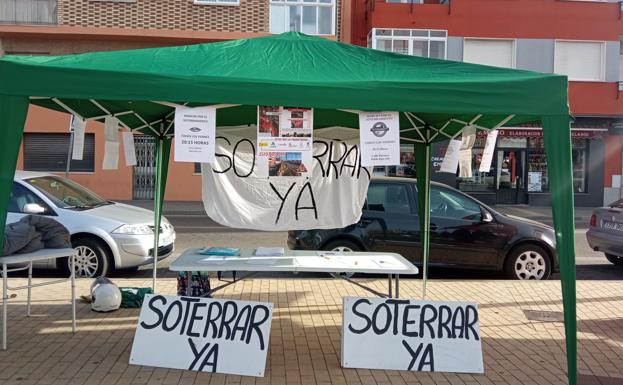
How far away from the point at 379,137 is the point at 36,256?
3.09m

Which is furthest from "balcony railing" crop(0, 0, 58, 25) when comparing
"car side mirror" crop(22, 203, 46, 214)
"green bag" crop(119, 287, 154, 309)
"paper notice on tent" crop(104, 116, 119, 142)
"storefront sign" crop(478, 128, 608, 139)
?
"paper notice on tent" crop(104, 116, 119, 142)

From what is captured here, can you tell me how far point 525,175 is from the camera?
24.3 meters

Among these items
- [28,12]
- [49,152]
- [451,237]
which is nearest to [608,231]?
[451,237]

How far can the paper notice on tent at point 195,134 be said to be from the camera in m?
Answer: 4.43

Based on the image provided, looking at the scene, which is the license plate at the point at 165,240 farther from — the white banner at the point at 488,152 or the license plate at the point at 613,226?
the license plate at the point at 613,226

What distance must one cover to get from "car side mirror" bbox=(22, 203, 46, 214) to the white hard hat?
2715mm

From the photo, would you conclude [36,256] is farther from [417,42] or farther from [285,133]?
[417,42]

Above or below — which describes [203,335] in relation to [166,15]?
below

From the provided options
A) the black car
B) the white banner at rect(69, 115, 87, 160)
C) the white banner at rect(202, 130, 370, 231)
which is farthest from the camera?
the black car

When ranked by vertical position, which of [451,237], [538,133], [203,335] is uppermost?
[538,133]

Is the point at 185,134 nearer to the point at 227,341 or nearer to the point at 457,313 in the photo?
the point at 227,341

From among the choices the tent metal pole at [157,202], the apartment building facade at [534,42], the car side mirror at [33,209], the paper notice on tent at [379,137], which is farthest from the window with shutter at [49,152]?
the paper notice on tent at [379,137]

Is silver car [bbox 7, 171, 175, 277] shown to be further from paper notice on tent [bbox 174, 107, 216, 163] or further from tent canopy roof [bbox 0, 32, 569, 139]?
paper notice on tent [bbox 174, 107, 216, 163]

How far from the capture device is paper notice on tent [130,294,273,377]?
4781 millimetres
